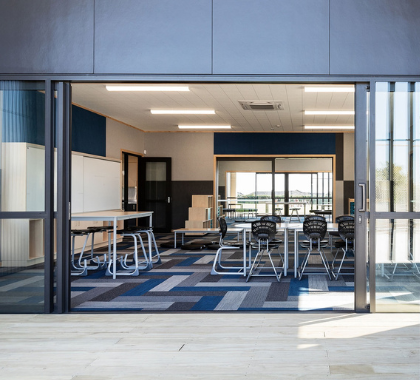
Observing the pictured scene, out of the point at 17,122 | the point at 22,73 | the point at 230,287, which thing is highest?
the point at 22,73

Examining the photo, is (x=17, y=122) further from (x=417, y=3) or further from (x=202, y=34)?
(x=417, y=3)

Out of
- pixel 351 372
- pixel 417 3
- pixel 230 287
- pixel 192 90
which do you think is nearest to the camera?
pixel 351 372

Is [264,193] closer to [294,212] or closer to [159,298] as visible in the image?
[294,212]

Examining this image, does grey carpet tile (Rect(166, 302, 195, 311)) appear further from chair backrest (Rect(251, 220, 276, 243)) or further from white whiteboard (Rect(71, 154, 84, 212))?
white whiteboard (Rect(71, 154, 84, 212))

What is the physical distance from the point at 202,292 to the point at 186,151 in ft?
29.3

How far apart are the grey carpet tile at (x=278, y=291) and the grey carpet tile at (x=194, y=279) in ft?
3.47

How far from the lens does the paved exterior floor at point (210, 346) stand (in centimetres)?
309

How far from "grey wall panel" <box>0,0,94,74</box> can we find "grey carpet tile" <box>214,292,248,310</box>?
2800mm

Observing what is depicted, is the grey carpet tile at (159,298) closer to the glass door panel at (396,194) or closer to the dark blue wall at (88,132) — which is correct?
the glass door panel at (396,194)

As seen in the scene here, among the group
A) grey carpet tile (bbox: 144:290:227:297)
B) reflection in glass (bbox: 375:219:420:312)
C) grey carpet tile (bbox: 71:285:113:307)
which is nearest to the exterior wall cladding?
reflection in glass (bbox: 375:219:420:312)

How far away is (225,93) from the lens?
895cm

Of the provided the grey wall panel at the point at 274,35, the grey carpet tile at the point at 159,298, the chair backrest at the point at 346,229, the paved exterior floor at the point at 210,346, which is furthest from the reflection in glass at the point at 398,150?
the grey carpet tile at the point at 159,298

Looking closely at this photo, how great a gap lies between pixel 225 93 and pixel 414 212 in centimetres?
511

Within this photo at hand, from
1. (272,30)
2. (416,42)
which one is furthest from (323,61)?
(416,42)
